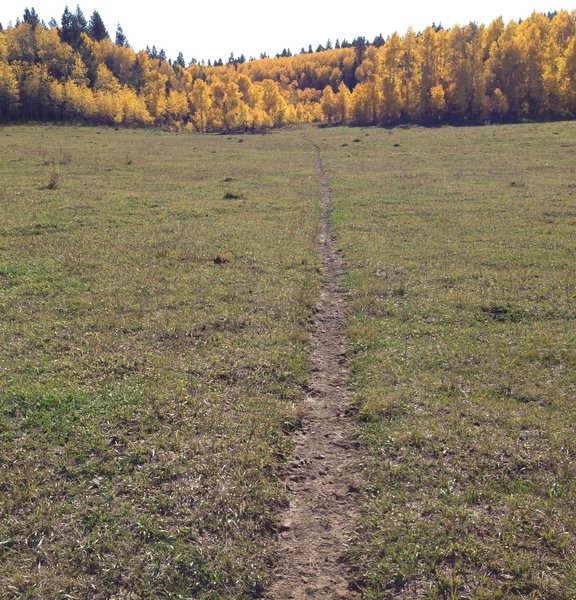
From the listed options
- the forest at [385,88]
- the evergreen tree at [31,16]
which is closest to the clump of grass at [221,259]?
the forest at [385,88]

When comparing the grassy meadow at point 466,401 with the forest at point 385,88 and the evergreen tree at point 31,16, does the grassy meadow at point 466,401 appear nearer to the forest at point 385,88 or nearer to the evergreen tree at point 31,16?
the forest at point 385,88

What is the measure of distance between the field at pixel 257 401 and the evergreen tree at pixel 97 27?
191 m

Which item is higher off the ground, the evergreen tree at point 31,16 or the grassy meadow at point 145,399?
the evergreen tree at point 31,16

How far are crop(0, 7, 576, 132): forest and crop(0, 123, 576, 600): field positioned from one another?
340ft

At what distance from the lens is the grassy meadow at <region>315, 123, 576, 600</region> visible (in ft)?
23.3

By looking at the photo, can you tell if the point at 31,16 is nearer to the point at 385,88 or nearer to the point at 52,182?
the point at 385,88

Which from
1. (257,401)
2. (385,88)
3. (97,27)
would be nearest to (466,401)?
(257,401)

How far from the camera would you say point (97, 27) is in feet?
607

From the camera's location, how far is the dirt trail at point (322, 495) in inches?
275

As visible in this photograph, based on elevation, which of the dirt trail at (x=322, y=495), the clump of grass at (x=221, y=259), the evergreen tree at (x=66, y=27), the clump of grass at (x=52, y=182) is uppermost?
the evergreen tree at (x=66, y=27)

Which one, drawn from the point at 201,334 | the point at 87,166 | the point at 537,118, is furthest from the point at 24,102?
the point at 201,334

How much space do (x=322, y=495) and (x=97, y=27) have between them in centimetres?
21702

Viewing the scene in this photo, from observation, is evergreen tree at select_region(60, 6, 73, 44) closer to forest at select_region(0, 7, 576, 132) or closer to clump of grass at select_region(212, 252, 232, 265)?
forest at select_region(0, 7, 576, 132)

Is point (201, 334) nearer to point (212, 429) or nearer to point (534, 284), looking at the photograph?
point (212, 429)
